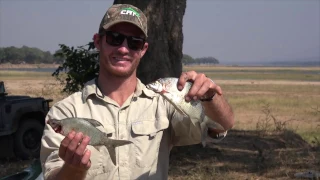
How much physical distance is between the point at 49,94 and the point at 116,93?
84.6 feet

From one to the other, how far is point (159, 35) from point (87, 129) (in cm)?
693

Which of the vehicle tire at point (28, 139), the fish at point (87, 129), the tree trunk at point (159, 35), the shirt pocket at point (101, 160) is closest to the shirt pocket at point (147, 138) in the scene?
the shirt pocket at point (101, 160)

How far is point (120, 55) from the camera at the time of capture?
132 inches

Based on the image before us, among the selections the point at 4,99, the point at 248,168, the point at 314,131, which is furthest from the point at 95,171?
the point at 314,131

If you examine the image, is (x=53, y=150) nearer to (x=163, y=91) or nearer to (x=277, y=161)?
(x=163, y=91)

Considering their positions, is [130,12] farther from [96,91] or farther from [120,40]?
[96,91]

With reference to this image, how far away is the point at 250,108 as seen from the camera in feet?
78.0

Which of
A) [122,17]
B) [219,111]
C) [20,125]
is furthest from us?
[20,125]

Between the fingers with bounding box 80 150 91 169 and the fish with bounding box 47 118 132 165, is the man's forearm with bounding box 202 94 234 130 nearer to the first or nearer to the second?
the fish with bounding box 47 118 132 165

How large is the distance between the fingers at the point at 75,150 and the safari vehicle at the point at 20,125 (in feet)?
25.3

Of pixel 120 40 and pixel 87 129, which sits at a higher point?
pixel 120 40

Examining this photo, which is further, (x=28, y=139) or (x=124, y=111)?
(x=28, y=139)

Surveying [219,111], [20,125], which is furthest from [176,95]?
[20,125]

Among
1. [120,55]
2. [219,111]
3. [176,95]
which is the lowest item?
[219,111]
